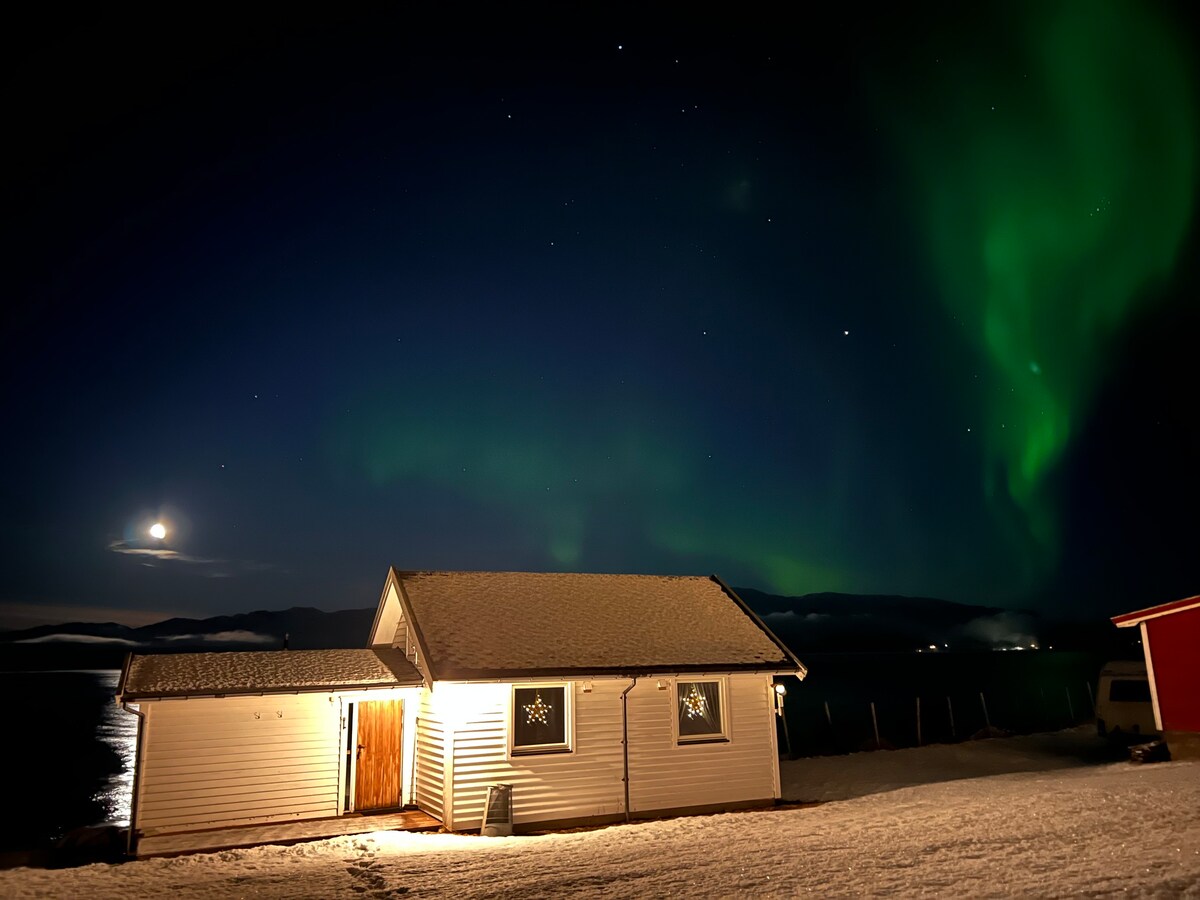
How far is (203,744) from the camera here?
15430 mm

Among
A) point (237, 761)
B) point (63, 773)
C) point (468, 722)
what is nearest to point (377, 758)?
point (237, 761)

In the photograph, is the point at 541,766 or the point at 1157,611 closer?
the point at 541,766

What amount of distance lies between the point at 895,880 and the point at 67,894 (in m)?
10.7

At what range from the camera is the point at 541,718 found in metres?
16.9

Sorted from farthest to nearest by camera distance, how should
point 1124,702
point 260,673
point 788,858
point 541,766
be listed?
point 1124,702, point 260,673, point 541,766, point 788,858

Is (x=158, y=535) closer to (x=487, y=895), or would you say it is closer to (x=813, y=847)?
(x=487, y=895)

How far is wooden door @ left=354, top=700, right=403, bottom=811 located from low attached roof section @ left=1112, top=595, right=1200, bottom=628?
18.4 meters

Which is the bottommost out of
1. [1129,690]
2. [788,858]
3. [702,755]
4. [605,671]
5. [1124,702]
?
[788,858]

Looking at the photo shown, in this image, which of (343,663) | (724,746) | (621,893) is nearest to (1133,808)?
(724,746)

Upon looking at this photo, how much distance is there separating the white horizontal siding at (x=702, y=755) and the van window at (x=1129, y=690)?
16.1m

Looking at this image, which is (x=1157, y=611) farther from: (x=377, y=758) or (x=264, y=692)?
(x=264, y=692)

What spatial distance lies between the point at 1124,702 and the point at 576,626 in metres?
20.4

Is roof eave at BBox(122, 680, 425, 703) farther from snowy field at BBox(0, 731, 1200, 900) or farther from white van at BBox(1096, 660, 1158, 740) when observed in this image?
white van at BBox(1096, 660, 1158, 740)

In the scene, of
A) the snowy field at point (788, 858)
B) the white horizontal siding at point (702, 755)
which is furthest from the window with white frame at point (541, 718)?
the snowy field at point (788, 858)
